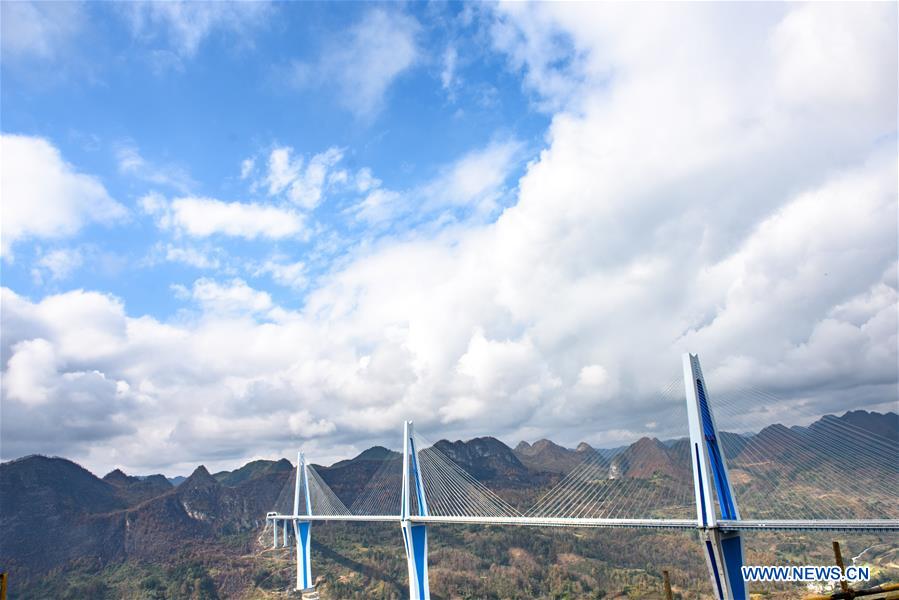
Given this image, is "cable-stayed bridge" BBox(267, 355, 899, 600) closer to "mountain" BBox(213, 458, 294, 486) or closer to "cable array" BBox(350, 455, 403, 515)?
"cable array" BBox(350, 455, 403, 515)

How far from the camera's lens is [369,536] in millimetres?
121188

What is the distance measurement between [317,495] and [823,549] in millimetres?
79347

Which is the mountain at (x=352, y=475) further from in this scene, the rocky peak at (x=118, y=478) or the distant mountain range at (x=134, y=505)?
the rocky peak at (x=118, y=478)

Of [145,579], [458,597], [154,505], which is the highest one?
[154,505]

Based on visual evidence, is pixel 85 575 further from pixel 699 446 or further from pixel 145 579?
pixel 699 446

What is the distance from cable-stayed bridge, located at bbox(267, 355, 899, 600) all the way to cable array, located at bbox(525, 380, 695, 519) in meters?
0.38

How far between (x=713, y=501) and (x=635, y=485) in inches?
3555

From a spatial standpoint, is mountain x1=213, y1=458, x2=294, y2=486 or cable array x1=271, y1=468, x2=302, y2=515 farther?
mountain x1=213, y1=458, x2=294, y2=486

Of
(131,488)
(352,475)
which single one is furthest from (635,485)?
(131,488)

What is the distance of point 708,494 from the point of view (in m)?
32.8

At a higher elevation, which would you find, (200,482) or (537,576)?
(200,482)

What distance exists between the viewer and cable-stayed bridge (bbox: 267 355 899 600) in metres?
33.2

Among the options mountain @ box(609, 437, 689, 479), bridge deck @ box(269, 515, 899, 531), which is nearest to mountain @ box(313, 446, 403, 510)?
mountain @ box(609, 437, 689, 479)

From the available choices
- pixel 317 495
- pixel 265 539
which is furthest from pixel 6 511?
pixel 317 495
